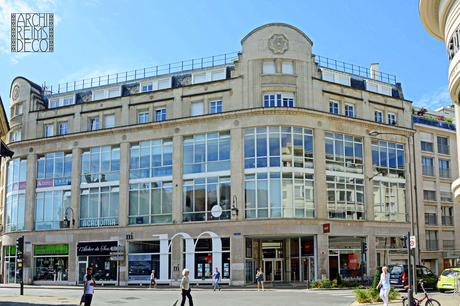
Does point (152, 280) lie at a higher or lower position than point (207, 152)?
lower

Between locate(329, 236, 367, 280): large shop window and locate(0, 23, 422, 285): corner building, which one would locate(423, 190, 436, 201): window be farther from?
locate(329, 236, 367, 280): large shop window

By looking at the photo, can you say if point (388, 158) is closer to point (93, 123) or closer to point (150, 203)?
point (150, 203)

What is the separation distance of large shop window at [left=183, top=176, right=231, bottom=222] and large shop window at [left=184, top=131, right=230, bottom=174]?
859mm

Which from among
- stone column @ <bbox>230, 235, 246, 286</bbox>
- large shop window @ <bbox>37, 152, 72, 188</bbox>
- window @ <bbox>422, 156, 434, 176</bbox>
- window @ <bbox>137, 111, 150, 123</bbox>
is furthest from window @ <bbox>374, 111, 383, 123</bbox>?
large shop window @ <bbox>37, 152, 72, 188</bbox>

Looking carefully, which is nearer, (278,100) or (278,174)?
(278,174)

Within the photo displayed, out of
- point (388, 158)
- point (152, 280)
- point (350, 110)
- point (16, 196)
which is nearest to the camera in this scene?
point (152, 280)

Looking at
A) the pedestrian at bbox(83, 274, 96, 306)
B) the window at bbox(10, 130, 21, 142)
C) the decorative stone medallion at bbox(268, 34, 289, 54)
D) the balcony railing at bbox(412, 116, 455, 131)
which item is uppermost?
the decorative stone medallion at bbox(268, 34, 289, 54)

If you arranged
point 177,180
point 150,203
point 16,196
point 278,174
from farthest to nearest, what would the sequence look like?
point 16,196, point 150,203, point 177,180, point 278,174

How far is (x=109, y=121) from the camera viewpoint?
1956 inches

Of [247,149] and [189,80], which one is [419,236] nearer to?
[247,149]

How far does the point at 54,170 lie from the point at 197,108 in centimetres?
1434

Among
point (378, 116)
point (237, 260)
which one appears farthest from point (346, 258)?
point (378, 116)

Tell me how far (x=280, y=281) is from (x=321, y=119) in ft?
40.8

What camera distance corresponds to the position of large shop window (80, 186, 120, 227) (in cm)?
4769
